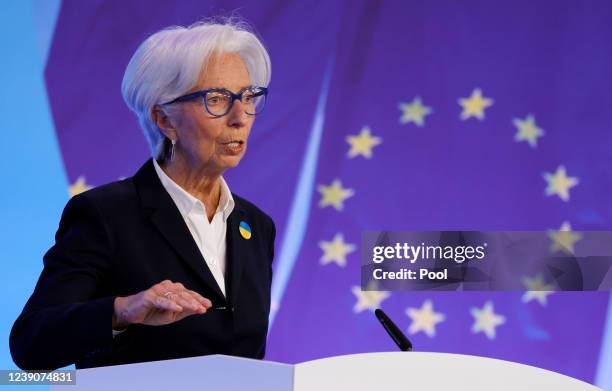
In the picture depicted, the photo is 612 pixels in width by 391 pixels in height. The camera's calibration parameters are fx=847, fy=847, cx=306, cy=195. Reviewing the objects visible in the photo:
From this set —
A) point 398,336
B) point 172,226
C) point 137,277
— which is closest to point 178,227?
point 172,226

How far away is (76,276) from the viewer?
1.58 m

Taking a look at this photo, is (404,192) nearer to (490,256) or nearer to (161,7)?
(490,256)

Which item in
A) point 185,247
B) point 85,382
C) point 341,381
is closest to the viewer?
point 85,382

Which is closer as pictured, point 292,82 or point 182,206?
point 182,206

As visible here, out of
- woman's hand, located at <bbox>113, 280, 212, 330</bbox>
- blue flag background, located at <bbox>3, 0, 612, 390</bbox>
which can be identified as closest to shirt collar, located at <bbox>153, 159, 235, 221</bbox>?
woman's hand, located at <bbox>113, 280, 212, 330</bbox>

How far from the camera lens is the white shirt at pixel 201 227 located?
180 cm

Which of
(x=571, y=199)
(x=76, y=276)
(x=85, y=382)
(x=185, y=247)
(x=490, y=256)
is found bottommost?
(x=85, y=382)

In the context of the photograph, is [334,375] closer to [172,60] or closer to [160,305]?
[160,305]

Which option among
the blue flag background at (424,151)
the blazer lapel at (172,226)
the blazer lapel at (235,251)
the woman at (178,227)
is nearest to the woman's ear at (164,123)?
the woman at (178,227)

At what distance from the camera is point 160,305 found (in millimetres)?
1195

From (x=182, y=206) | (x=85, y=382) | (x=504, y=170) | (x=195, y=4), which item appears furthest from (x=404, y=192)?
(x=85, y=382)

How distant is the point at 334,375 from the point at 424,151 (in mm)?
1921

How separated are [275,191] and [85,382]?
2.09 meters

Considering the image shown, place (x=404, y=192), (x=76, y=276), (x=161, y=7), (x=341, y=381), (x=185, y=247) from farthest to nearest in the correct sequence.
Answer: (x=404, y=192), (x=161, y=7), (x=185, y=247), (x=76, y=276), (x=341, y=381)
